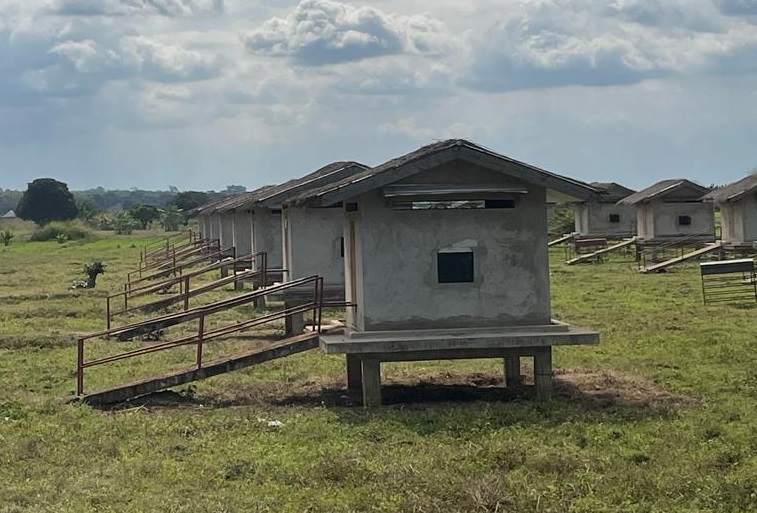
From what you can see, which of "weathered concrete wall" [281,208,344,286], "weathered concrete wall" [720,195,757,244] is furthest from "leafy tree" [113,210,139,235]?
"weathered concrete wall" [281,208,344,286]

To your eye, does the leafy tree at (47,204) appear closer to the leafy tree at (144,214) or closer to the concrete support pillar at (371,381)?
the leafy tree at (144,214)

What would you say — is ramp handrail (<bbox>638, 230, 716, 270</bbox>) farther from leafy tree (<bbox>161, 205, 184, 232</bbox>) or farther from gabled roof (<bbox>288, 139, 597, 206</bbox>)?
leafy tree (<bbox>161, 205, 184, 232</bbox>)

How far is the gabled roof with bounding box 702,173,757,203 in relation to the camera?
38.5 meters

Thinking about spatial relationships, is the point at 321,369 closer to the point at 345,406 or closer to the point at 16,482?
the point at 345,406

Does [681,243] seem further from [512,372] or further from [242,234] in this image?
[512,372]

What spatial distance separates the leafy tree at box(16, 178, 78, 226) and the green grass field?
367 ft

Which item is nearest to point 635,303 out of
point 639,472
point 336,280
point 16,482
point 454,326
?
point 336,280

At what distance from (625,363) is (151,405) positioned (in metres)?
8.15

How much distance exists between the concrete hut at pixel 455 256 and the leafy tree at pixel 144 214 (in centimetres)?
10572

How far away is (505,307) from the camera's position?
1556 cm

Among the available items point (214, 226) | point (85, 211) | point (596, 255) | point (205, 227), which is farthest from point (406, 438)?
point (85, 211)

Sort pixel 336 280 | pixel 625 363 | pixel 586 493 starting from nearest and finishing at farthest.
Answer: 1. pixel 586 493
2. pixel 625 363
3. pixel 336 280

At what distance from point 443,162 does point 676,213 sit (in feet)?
114

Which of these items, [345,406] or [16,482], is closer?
[16,482]
